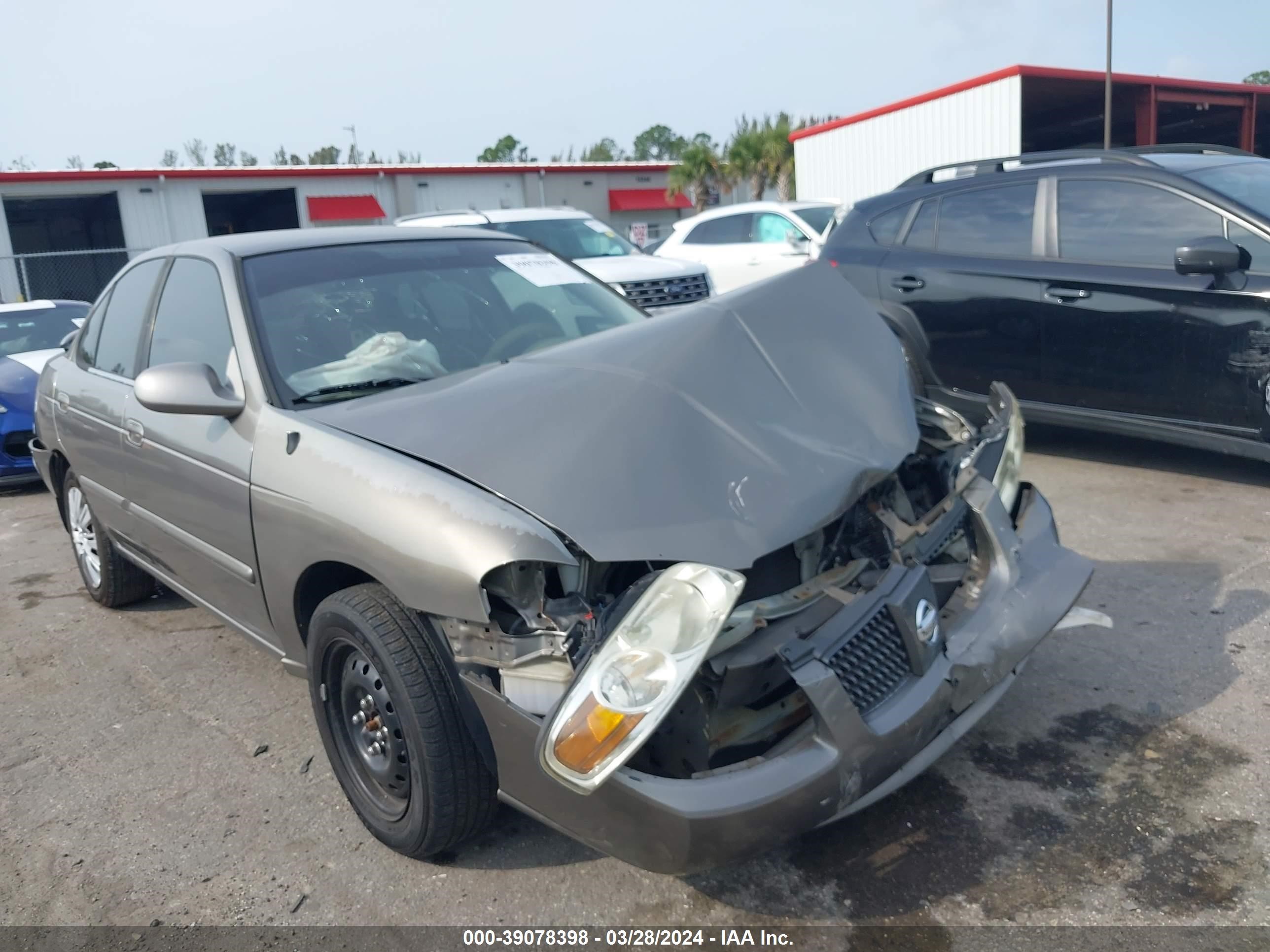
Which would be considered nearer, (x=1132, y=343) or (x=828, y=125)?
(x=1132, y=343)

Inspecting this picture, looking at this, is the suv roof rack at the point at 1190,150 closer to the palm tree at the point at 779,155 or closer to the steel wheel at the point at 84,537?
the steel wheel at the point at 84,537

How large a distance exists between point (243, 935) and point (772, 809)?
138cm

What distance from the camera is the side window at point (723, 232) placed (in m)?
11.6

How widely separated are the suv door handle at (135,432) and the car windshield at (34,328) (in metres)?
5.90

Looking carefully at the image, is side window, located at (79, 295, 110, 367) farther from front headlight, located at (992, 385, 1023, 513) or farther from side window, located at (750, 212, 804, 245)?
side window, located at (750, 212, 804, 245)

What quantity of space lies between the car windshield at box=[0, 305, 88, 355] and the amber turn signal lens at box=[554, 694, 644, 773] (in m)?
8.48

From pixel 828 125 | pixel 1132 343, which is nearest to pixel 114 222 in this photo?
pixel 828 125

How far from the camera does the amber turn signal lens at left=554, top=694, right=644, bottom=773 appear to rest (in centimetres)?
208

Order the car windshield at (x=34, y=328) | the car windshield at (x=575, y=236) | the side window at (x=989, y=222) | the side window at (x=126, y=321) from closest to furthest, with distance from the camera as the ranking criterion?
the side window at (x=126, y=321)
the side window at (x=989, y=222)
the car windshield at (x=34, y=328)
the car windshield at (x=575, y=236)

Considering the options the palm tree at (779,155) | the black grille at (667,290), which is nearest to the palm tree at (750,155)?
the palm tree at (779,155)

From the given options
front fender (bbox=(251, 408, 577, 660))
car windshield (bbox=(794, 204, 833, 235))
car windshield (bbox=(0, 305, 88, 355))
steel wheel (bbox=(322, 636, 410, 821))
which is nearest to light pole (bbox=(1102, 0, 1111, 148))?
car windshield (bbox=(794, 204, 833, 235))

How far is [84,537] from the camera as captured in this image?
5.01m

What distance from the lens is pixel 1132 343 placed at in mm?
5285

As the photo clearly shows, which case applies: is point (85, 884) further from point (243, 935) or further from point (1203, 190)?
point (1203, 190)
